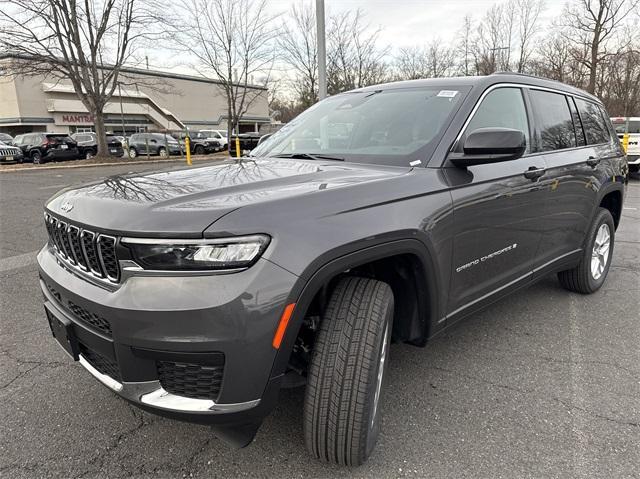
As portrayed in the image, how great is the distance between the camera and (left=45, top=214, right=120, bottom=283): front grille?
1.75 m

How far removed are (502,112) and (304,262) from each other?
6.45ft

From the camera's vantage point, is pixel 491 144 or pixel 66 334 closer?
pixel 66 334

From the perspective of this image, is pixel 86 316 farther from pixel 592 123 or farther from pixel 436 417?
pixel 592 123

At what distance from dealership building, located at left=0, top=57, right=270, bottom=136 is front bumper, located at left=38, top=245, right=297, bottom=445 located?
96.8 feet

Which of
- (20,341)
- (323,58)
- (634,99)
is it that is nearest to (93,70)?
(323,58)

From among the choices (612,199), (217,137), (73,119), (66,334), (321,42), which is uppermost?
(73,119)

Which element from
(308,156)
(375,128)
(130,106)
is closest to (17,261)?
(308,156)

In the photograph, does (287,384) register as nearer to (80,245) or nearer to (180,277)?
(180,277)

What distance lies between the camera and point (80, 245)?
1909 mm

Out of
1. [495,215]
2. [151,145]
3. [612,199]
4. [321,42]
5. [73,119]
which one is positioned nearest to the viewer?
[495,215]

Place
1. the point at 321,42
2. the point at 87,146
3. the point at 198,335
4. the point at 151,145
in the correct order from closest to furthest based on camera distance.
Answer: the point at 198,335
the point at 321,42
the point at 87,146
the point at 151,145

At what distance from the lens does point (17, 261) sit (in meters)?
5.28

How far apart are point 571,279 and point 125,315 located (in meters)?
3.76

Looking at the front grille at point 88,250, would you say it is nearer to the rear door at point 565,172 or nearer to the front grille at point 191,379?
the front grille at point 191,379
